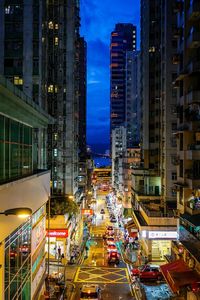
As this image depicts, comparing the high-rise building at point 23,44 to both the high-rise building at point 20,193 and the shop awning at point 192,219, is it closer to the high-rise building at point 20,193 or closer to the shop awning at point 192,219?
the high-rise building at point 20,193

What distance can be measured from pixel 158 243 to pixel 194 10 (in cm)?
2517

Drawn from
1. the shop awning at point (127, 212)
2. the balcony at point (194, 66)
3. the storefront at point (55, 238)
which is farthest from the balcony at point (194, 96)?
the shop awning at point (127, 212)

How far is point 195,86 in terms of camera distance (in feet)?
97.1

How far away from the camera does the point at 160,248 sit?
42969 millimetres

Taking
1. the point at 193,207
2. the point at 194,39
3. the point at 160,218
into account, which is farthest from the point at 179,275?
the point at 160,218

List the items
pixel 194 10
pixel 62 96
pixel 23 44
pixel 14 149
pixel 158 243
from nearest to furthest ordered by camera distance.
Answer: pixel 14 149, pixel 194 10, pixel 158 243, pixel 23 44, pixel 62 96

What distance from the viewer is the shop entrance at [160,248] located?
42.7 metres

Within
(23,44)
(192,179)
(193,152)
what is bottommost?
(192,179)

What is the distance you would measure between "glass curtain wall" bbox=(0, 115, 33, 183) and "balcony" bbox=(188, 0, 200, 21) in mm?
13701

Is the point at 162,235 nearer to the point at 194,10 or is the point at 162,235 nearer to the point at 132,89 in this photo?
the point at 194,10

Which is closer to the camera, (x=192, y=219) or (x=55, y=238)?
(x=192, y=219)

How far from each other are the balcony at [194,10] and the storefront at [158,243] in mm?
22690

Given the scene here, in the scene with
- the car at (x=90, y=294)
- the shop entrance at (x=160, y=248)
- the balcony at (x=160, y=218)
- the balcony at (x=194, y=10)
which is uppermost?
the balcony at (x=194, y=10)

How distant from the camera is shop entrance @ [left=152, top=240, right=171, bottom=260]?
42.7 m
